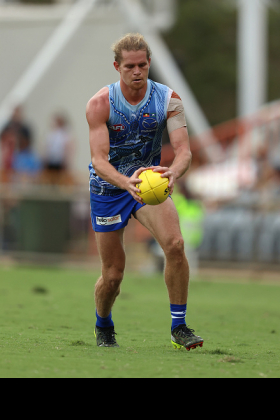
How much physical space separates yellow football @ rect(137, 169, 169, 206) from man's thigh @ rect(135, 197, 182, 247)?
30 centimetres

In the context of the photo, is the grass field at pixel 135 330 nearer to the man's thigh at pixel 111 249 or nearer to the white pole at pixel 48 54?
the man's thigh at pixel 111 249

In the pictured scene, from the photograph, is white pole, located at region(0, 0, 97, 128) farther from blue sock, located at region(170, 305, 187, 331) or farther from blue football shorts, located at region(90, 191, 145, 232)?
blue sock, located at region(170, 305, 187, 331)

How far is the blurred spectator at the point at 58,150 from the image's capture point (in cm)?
1836

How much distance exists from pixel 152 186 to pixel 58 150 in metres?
12.6

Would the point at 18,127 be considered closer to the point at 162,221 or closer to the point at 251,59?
the point at 251,59

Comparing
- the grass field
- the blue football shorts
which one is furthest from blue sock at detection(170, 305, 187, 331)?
the blue football shorts

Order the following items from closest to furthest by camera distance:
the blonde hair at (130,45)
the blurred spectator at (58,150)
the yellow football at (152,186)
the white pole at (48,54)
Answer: the yellow football at (152,186) < the blonde hair at (130,45) < the blurred spectator at (58,150) < the white pole at (48,54)

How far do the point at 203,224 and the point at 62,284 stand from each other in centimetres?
493

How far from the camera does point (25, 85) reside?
21359 millimetres

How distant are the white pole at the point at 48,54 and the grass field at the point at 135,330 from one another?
23.9 feet

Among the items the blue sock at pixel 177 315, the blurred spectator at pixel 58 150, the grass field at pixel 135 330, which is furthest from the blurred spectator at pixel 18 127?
the blue sock at pixel 177 315

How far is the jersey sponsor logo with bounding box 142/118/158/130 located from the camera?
675cm
